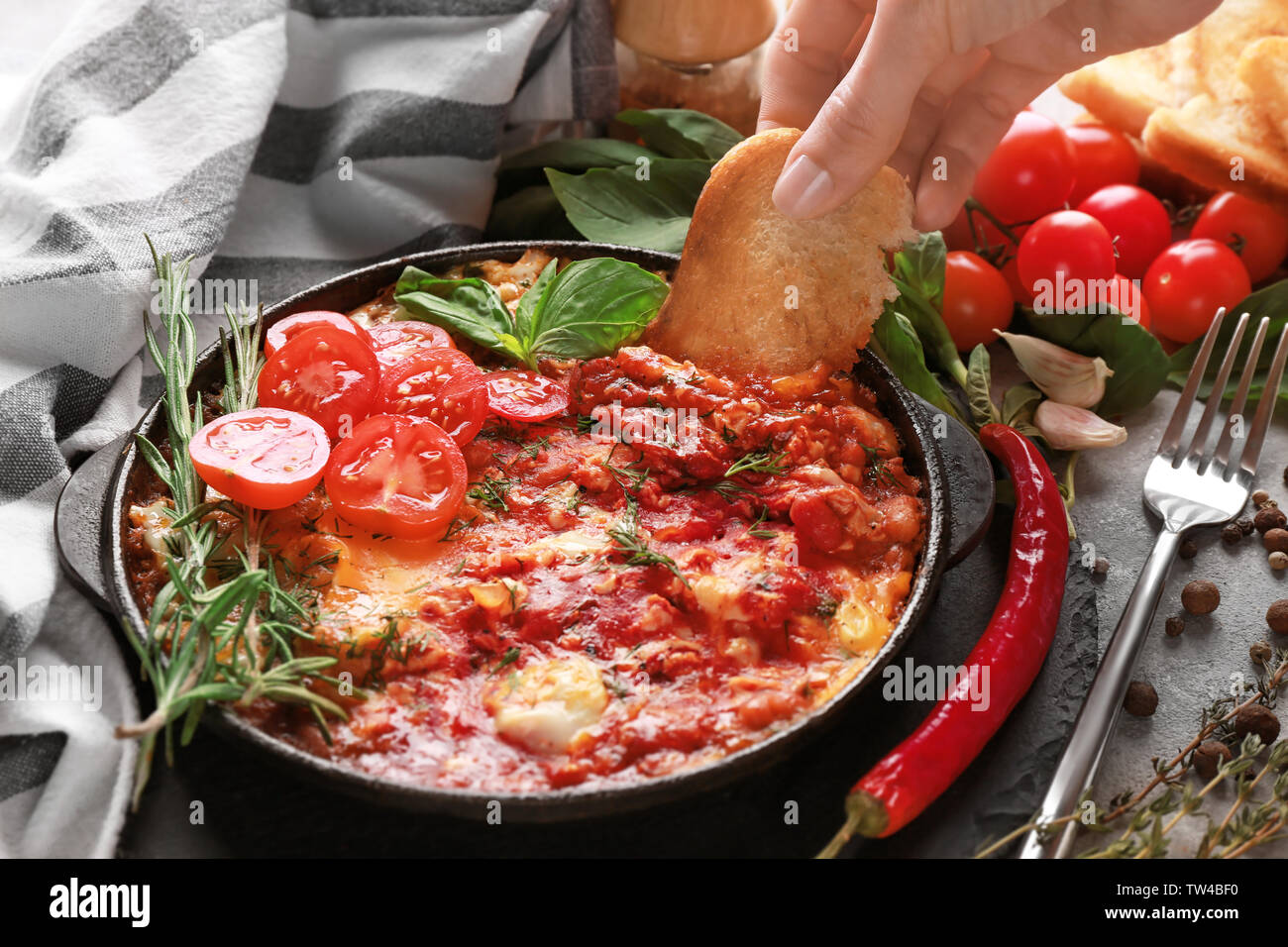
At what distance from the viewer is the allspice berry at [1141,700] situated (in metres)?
3.14

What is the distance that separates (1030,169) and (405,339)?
106 inches

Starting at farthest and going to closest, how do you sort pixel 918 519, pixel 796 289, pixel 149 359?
1. pixel 149 359
2. pixel 796 289
3. pixel 918 519

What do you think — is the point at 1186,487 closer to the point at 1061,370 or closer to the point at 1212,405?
the point at 1212,405

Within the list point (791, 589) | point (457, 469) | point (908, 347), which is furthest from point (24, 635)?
point (908, 347)

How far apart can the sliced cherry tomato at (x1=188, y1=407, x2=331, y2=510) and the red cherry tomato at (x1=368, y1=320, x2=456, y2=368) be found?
1.45 ft

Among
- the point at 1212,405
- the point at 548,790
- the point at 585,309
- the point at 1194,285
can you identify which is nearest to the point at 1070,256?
the point at 1194,285

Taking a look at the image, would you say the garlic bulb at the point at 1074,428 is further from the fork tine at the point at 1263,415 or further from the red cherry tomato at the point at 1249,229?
the red cherry tomato at the point at 1249,229

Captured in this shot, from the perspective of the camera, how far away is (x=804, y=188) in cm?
322

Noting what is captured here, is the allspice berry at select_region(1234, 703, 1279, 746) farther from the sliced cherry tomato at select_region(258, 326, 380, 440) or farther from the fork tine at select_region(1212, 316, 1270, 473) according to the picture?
the sliced cherry tomato at select_region(258, 326, 380, 440)

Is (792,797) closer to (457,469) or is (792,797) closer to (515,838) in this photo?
(515,838)

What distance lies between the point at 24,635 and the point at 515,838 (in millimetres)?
1339

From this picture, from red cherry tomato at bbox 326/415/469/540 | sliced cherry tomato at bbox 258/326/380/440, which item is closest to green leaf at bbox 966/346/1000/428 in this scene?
red cherry tomato at bbox 326/415/469/540

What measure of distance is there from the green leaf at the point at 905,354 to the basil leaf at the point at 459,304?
1275mm

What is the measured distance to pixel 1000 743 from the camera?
2.90m
